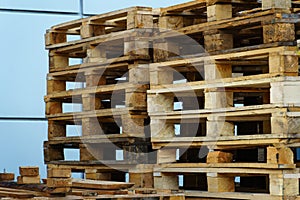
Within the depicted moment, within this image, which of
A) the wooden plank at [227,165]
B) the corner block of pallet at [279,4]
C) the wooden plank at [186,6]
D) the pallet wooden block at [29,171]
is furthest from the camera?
the wooden plank at [186,6]

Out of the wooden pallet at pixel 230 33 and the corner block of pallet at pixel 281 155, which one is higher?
the wooden pallet at pixel 230 33

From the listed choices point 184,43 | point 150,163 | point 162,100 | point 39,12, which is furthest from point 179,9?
point 39,12

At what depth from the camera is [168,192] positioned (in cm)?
911

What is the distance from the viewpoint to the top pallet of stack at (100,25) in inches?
395

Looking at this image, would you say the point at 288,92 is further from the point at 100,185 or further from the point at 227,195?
the point at 100,185

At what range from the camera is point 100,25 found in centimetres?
1077

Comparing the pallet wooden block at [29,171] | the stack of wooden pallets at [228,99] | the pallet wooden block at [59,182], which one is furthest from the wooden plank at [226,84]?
the pallet wooden block at [59,182]

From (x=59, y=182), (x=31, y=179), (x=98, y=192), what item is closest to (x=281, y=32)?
(x=98, y=192)

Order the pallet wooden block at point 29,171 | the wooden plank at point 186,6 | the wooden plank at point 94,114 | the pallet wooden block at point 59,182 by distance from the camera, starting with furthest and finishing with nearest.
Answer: the wooden plank at point 94,114
the wooden plank at point 186,6
the pallet wooden block at point 29,171
the pallet wooden block at point 59,182

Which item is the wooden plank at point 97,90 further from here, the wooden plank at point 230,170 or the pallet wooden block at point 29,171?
the pallet wooden block at point 29,171

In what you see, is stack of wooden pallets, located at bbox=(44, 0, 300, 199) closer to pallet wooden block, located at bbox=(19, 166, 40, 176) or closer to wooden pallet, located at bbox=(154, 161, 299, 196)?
wooden pallet, located at bbox=(154, 161, 299, 196)

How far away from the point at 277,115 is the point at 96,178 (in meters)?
2.69

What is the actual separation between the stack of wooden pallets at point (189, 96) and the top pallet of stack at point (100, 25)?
12 millimetres

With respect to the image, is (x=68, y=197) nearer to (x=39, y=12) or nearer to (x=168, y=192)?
(x=168, y=192)
